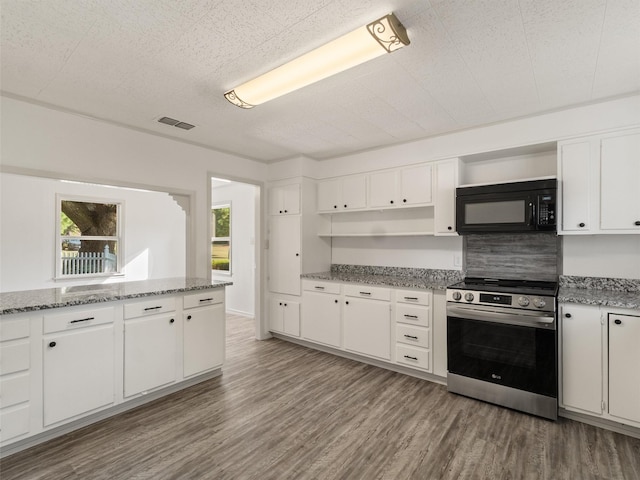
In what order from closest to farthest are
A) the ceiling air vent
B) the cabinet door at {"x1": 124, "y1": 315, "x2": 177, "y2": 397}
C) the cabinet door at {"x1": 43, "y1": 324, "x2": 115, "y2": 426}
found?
the cabinet door at {"x1": 43, "y1": 324, "x2": 115, "y2": 426}, the cabinet door at {"x1": 124, "y1": 315, "x2": 177, "y2": 397}, the ceiling air vent

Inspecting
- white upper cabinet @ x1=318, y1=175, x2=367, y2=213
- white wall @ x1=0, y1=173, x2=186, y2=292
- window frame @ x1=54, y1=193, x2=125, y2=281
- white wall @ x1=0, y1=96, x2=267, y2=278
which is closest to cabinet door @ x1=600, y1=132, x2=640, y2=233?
white upper cabinet @ x1=318, y1=175, x2=367, y2=213

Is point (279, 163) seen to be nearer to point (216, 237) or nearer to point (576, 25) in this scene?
point (216, 237)

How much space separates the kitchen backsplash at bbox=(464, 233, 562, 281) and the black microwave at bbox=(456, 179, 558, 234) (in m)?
0.40

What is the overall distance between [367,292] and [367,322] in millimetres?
328

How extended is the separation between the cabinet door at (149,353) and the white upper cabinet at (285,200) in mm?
2049

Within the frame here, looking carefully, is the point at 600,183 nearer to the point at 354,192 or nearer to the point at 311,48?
the point at 354,192

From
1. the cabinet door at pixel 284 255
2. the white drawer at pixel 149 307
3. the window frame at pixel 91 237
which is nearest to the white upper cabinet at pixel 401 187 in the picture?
the cabinet door at pixel 284 255

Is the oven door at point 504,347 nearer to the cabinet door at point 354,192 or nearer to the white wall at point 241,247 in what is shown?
the cabinet door at point 354,192

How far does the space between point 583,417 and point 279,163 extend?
13.3 feet

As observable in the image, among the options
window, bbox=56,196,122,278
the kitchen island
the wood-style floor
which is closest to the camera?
the wood-style floor

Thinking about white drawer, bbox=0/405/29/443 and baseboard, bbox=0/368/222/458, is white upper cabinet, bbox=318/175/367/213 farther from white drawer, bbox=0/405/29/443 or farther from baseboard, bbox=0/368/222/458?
white drawer, bbox=0/405/29/443

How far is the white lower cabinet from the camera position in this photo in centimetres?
341

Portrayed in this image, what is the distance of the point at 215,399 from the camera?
9.07 ft

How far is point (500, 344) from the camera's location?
2646mm
